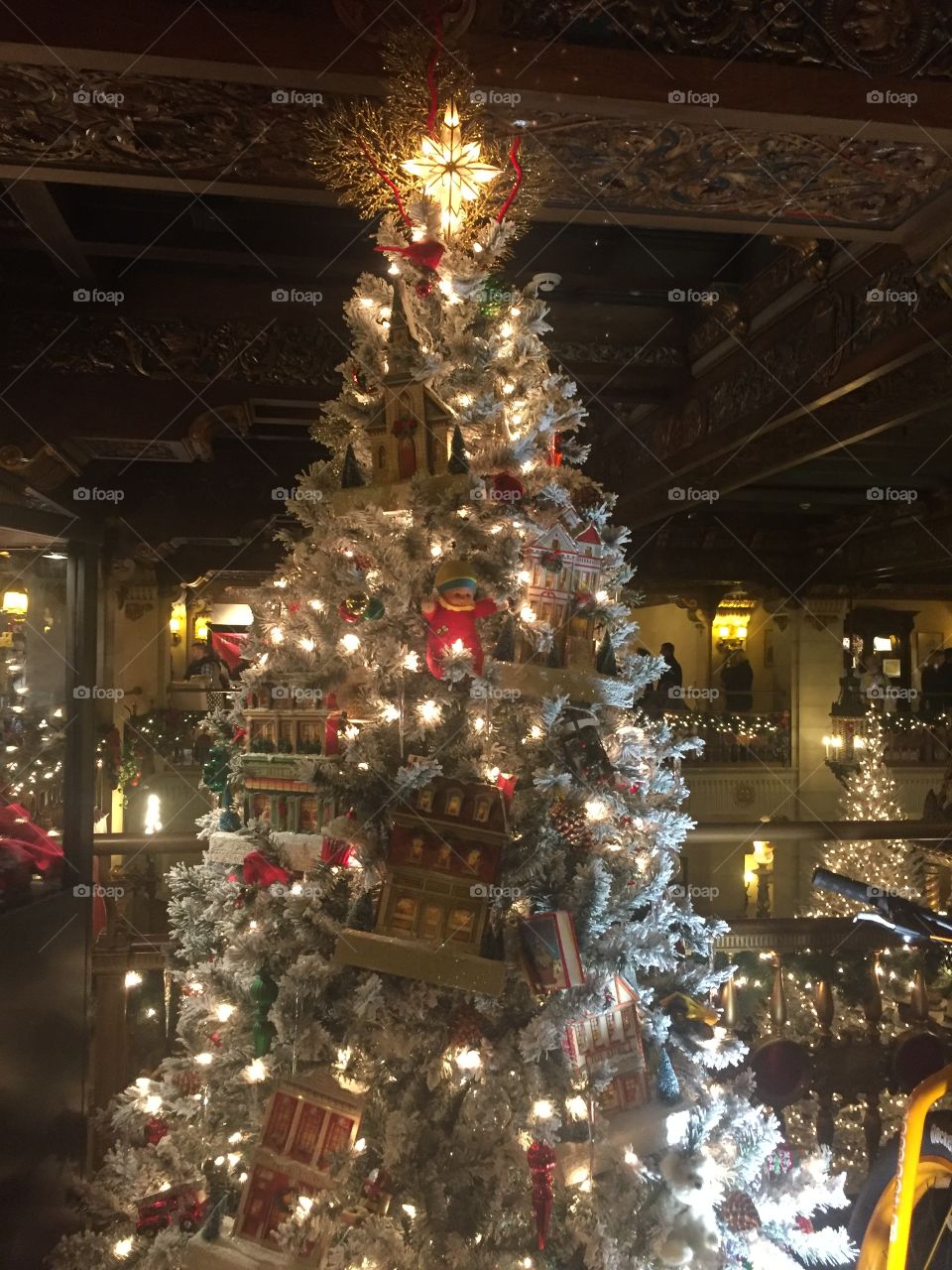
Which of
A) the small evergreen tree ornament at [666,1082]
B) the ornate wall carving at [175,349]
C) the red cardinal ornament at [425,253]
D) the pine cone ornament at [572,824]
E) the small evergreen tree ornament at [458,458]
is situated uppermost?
the ornate wall carving at [175,349]

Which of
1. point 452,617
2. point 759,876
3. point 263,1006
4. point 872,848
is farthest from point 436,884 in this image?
point 759,876

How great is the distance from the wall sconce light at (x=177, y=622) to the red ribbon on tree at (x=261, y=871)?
10.9m

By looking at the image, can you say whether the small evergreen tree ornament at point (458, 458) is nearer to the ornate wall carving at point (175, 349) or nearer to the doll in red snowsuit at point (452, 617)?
the doll in red snowsuit at point (452, 617)

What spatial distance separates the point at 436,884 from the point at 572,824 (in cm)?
35

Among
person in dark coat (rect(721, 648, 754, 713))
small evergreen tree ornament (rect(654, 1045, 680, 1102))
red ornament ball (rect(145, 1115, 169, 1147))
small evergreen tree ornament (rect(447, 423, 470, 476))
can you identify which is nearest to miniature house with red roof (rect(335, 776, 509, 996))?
small evergreen tree ornament (rect(654, 1045, 680, 1102))

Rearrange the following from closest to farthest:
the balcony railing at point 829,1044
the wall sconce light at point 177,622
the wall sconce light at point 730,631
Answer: the balcony railing at point 829,1044 → the wall sconce light at point 177,622 → the wall sconce light at point 730,631

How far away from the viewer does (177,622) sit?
13.0 meters

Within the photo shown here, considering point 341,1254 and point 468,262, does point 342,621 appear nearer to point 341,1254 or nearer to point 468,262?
point 468,262

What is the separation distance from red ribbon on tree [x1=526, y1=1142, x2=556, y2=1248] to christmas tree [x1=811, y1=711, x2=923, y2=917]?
19.1 feet

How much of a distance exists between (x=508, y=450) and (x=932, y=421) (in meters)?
4.54

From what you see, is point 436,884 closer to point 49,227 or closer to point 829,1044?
point 829,1044

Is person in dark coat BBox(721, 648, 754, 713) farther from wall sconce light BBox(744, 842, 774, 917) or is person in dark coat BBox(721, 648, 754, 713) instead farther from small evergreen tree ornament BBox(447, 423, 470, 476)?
small evergreen tree ornament BBox(447, 423, 470, 476)

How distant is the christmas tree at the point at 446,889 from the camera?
193cm

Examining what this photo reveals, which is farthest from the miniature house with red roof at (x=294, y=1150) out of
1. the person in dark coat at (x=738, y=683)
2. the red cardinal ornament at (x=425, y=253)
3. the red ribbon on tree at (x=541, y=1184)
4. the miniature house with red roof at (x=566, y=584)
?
the person in dark coat at (x=738, y=683)
